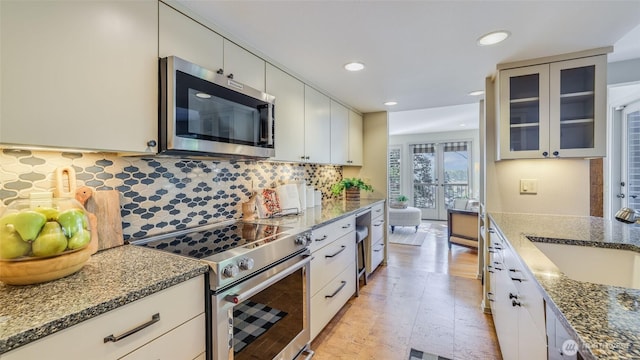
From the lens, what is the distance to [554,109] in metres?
2.09

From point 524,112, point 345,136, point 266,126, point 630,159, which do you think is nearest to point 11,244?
point 266,126

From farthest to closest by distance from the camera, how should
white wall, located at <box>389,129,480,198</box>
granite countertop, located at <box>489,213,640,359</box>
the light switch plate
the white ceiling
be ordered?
white wall, located at <box>389,129,480,198</box>
the light switch plate
the white ceiling
granite countertop, located at <box>489,213,640,359</box>

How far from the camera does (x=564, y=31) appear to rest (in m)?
1.70

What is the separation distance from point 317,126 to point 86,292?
7.12 feet

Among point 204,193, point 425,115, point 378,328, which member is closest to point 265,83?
point 204,193

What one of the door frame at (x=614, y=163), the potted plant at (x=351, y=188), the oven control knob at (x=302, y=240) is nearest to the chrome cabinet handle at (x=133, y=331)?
the oven control knob at (x=302, y=240)

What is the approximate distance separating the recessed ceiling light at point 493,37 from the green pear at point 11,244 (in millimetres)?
2433

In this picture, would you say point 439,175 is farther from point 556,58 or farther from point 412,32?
point 412,32

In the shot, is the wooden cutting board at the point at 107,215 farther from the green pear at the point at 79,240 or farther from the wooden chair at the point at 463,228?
the wooden chair at the point at 463,228

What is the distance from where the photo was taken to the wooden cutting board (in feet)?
4.10

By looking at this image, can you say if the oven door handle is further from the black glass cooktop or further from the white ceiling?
the white ceiling

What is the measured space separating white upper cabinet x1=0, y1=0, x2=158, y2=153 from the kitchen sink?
220cm

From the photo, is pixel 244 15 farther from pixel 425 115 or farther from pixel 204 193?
pixel 425 115

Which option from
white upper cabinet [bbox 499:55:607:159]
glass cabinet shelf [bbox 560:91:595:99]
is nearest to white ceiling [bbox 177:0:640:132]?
white upper cabinet [bbox 499:55:607:159]
